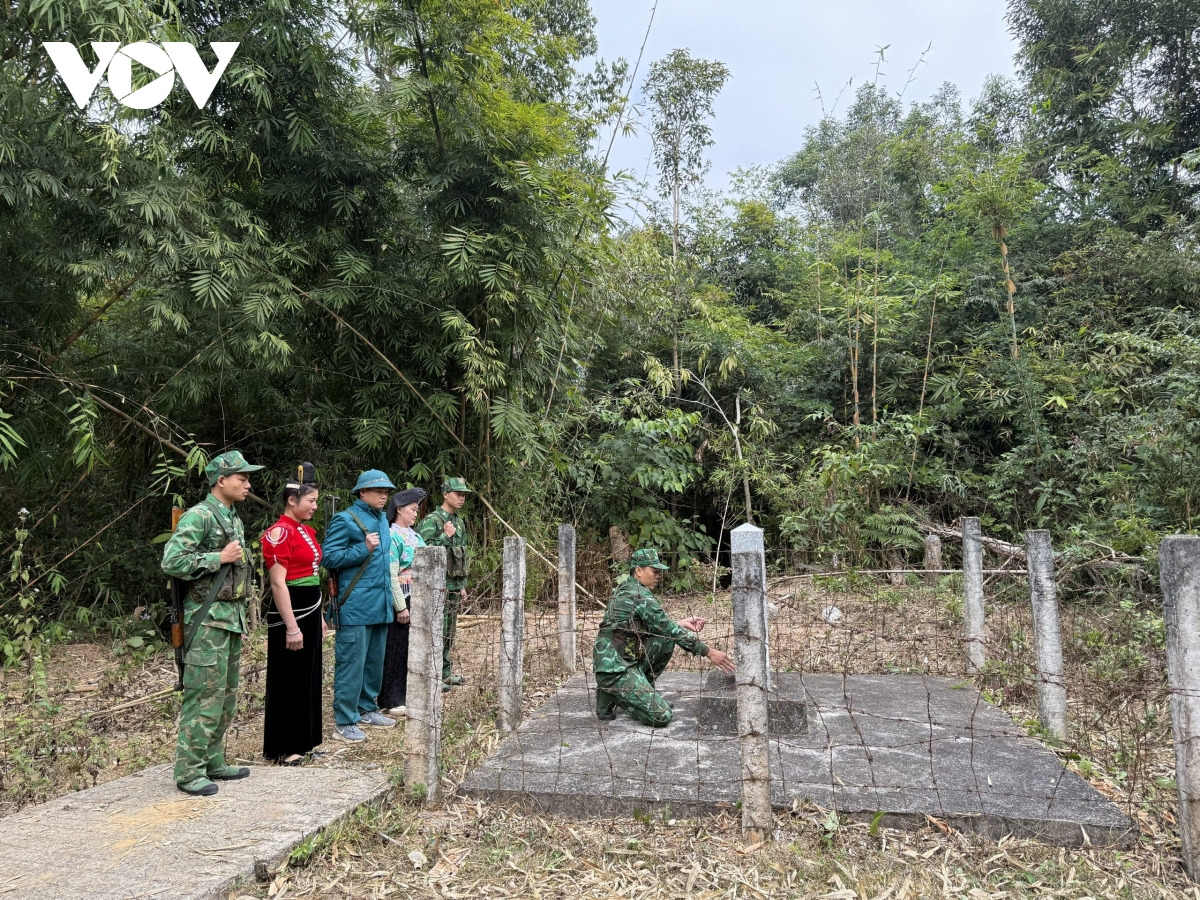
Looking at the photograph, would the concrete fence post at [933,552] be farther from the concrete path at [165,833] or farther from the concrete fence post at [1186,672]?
the concrete path at [165,833]

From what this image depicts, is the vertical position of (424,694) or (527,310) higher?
(527,310)

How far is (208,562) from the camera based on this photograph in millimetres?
3180

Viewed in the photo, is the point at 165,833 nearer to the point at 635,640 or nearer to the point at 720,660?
the point at 635,640

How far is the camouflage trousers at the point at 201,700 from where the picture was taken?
319 cm

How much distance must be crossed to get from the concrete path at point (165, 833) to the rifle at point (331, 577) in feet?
3.04

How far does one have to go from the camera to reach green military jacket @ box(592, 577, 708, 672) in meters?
3.93

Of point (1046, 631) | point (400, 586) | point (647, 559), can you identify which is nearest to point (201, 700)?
point (400, 586)

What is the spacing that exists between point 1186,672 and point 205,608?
11.9 feet

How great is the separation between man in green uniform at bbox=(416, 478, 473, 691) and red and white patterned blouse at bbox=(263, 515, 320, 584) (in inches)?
35.5

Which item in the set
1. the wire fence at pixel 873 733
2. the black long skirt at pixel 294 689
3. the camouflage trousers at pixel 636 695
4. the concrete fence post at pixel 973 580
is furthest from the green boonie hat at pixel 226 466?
the concrete fence post at pixel 973 580

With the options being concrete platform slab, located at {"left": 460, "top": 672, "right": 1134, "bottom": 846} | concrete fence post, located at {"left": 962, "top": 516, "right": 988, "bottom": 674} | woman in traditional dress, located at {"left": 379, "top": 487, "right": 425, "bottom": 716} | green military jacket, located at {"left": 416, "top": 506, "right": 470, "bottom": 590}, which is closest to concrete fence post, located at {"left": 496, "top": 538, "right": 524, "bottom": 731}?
concrete platform slab, located at {"left": 460, "top": 672, "right": 1134, "bottom": 846}

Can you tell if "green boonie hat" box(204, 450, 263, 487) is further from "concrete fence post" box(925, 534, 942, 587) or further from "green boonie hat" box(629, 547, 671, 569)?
"concrete fence post" box(925, 534, 942, 587)

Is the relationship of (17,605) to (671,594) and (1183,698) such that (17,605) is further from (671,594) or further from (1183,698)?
(1183,698)

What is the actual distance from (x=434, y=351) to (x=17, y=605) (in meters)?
3.76
